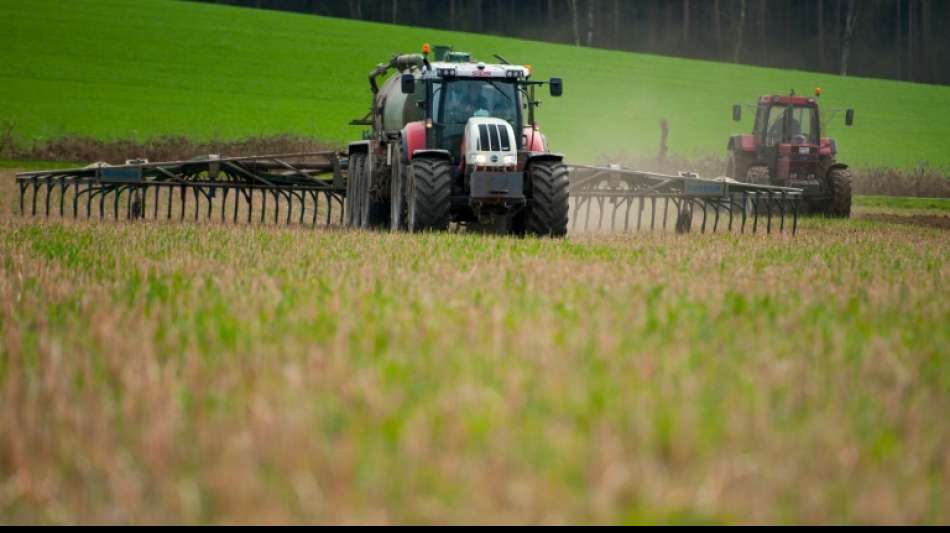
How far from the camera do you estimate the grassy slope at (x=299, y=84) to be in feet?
129

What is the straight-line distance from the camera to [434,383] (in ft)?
15.6

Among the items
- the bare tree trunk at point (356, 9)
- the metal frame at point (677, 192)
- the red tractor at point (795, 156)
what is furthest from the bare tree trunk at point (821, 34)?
the metal frame at point (677, 192)

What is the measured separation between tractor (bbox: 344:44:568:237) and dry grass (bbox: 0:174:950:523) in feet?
20.0

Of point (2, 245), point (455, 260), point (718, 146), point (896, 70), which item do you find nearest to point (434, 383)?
point (455, 260)

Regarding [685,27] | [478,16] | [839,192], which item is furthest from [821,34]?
[839,192]

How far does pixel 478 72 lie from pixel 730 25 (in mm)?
54209

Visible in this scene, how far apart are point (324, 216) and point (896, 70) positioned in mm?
52001

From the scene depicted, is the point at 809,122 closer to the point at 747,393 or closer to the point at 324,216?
the point at 324,216

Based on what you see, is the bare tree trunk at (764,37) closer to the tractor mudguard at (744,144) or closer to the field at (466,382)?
the tractor mudguard at (744,144)

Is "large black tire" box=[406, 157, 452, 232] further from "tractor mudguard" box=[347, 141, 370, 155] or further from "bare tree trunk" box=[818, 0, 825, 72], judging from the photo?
"bare tree trunk" box=[818, 0, 825, 72]

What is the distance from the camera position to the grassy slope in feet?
129

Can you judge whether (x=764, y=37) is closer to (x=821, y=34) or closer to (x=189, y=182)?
(x=821, y=34)

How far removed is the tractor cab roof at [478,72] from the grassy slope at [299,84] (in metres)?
20.6

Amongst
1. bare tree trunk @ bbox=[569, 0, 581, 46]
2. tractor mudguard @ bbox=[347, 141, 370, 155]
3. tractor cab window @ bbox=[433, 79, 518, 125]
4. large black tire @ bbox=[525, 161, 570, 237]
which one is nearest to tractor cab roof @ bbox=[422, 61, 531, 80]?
tractor cab window @ bbox=[433, 79, 518, 125]
